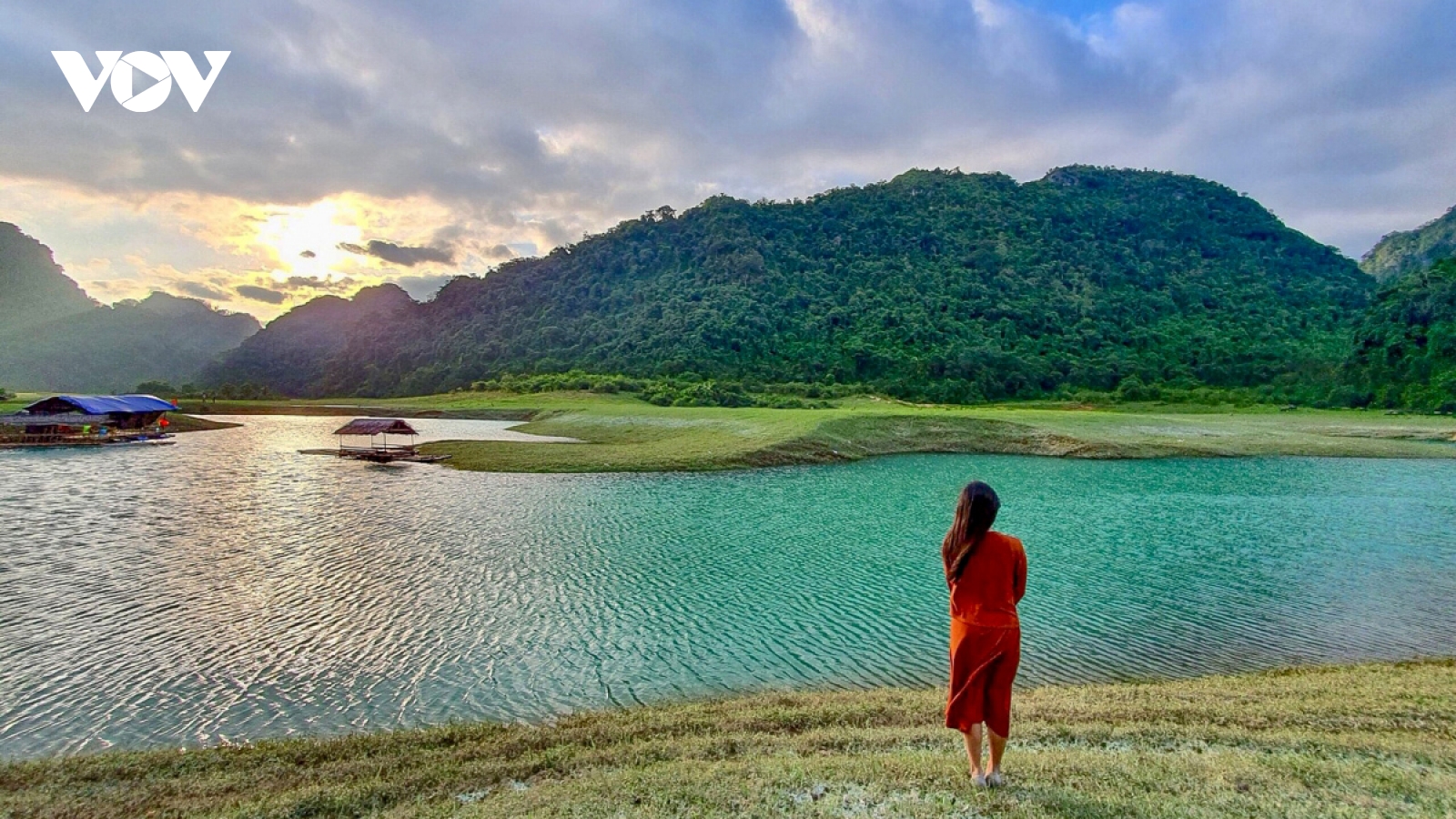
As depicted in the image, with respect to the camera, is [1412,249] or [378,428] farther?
[1412,249]

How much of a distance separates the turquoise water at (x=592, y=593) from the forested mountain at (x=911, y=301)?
228 feet

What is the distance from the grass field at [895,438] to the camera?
136 ft

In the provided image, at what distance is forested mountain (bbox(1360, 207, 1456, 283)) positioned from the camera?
157 meters

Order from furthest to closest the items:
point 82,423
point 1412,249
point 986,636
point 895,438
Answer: point 1412,249 < point 82,423 < point 895,438 < point 986,636

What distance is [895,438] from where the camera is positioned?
5022cm

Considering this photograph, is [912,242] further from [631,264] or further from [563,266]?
[563,266]

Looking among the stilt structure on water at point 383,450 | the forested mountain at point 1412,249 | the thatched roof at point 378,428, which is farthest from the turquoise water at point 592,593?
the forested mountain at point 1412,249

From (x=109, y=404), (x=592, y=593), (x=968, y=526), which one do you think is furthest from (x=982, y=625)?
(x=109, y=404)

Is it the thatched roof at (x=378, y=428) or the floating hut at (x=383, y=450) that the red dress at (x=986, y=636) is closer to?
the floating hut at (x=383, y=450)

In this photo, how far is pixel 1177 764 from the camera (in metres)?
6.92

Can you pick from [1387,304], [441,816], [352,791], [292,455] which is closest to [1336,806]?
[441,816]

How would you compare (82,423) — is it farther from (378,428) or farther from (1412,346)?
(1412,346)

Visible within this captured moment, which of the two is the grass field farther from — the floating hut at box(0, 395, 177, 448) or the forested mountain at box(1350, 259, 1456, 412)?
the floating hut at box(0, 395, 177, 448)

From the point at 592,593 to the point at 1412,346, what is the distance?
11439 centimetres
